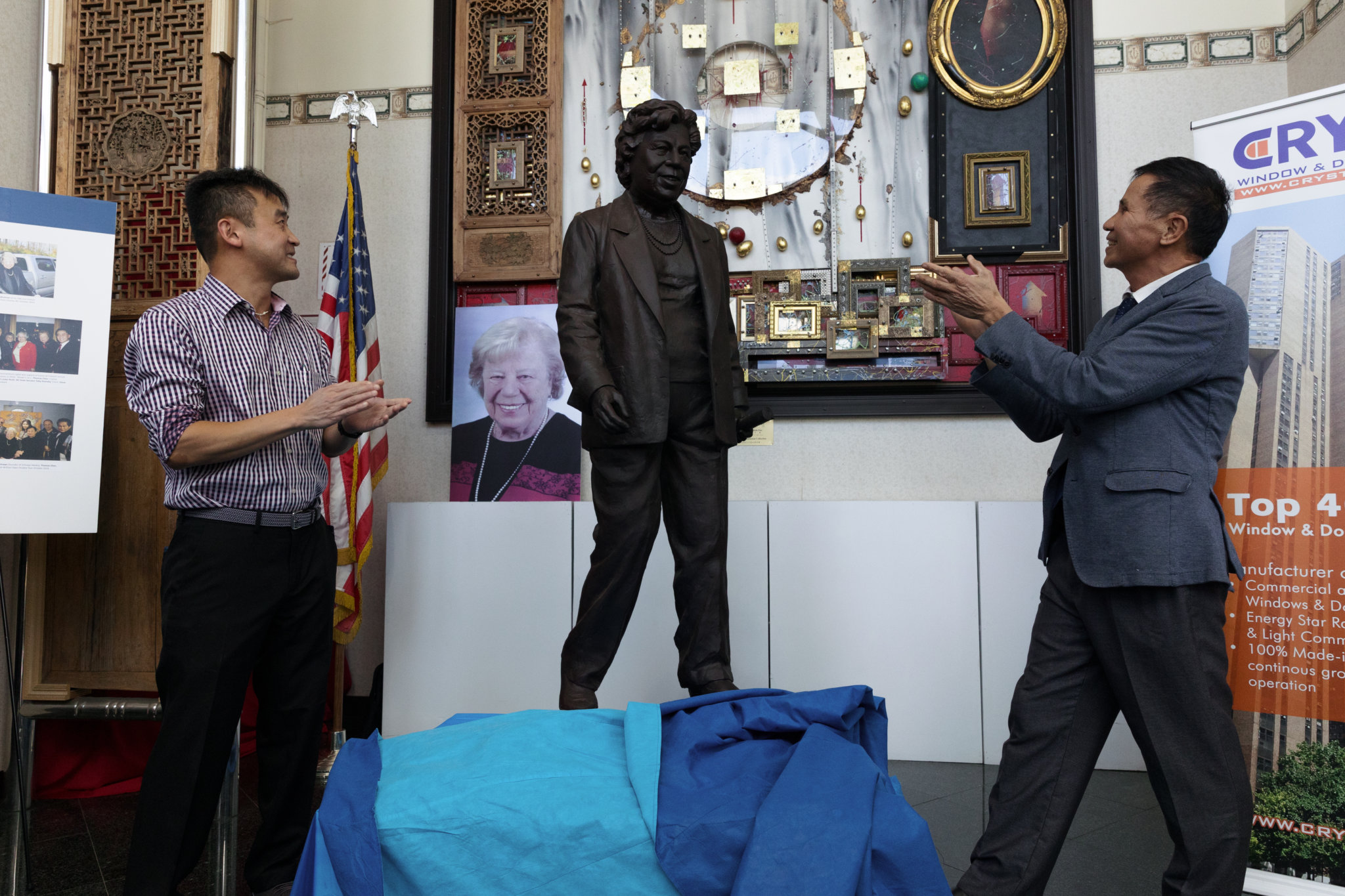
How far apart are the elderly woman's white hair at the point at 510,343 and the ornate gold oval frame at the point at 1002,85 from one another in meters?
2.13

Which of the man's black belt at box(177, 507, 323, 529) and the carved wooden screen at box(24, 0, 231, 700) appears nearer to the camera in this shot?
the man's black belt at box(177, 507, 323, 529)

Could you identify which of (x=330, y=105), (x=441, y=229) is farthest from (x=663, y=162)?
(x=330, y=105)

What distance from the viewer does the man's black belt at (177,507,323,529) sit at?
7.13 feet

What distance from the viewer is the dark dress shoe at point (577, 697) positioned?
8.30 feet

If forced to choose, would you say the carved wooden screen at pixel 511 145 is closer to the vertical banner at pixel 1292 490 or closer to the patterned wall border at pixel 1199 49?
the patterned wall border at pixel 1199 49

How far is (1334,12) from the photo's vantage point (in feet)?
12.1

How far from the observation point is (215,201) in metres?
2.38

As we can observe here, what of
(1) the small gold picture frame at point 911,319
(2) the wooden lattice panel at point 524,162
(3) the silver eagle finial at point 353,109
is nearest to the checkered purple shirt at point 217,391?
(3) the silver eagle finial at point 353,109

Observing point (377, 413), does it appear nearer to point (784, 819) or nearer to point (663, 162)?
point (663, 162)

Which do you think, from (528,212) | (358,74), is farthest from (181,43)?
(528,212)

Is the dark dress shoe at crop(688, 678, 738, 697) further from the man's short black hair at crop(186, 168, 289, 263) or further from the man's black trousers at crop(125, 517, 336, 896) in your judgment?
the man's short black hair at crop(186, 168, 289, 263)

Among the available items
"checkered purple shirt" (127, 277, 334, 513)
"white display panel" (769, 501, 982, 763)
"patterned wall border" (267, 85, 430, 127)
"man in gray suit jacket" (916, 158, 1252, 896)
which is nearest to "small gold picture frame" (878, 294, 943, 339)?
"white display panel" (769, 501, 982, 763)

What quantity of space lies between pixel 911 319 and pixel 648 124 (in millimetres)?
1947

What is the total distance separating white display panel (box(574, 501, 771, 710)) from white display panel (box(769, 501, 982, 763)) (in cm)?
6
